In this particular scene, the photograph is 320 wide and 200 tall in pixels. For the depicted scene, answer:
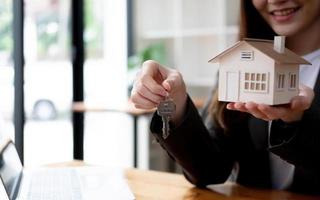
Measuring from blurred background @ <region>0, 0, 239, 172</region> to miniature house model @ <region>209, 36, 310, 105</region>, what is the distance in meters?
2.00

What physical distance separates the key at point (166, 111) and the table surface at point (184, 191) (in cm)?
12

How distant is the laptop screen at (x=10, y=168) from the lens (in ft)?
2.74

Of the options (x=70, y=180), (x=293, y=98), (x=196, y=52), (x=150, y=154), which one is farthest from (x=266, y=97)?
(x=196, y=52)

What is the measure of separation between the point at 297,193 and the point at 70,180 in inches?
19.1

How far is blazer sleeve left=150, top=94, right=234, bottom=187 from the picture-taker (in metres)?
0.98

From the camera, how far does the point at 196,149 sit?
1.05m

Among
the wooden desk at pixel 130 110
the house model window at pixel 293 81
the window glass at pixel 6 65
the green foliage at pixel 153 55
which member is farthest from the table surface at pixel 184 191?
the green foliage at pixel 153 55

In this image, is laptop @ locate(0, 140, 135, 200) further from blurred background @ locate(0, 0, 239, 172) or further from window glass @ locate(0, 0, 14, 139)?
blurred background @ locate(0, 0, 239, 172)

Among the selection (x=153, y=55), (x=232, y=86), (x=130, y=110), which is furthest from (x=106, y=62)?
(x=232, y=86)

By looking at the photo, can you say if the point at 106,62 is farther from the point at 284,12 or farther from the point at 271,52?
the point at 271,52

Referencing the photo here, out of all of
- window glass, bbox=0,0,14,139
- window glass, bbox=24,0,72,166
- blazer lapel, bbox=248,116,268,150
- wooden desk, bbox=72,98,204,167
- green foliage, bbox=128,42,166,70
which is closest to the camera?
blazer lapel, bbox=248,116,268,150

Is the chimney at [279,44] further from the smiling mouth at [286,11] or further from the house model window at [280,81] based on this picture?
the smiling mouth at [286,11]

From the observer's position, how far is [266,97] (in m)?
0.75

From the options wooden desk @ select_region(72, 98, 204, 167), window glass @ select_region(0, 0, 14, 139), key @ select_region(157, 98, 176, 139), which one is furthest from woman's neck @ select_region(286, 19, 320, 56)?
window glass @ select_region(0, 0, 14, 139)
